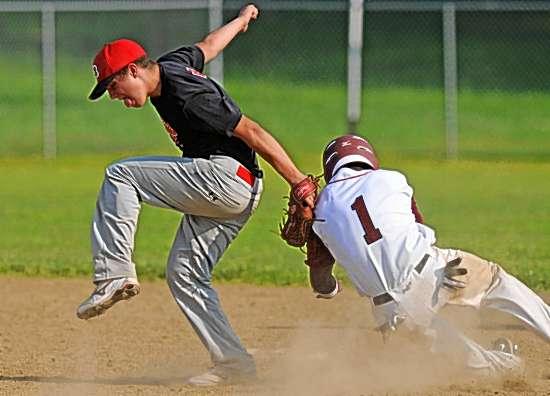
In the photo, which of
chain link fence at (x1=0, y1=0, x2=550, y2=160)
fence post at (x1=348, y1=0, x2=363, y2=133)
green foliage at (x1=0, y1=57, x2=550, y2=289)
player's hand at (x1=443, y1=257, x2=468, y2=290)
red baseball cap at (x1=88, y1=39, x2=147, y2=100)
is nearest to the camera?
player's hand at (x1=443, y1=257, x2=468, y2=290)

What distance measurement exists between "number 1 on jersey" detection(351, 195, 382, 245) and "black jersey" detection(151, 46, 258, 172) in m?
0.84

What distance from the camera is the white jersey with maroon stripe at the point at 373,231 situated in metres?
5.85

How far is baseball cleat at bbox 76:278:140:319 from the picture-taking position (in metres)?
6.31

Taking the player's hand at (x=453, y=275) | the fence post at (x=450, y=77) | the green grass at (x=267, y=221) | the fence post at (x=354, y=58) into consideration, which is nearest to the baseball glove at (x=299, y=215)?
the player's hand at (x=453, y=275)

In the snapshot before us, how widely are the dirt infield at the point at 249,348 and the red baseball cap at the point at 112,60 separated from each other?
1579 mm

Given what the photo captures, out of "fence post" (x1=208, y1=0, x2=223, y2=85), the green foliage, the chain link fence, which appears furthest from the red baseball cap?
"fence post" (x1=208, y1=0, x2=223, y2=85)

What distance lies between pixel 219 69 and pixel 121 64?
16.5 metres

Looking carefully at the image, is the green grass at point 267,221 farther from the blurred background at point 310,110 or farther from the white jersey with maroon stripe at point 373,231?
the white jersey with maroon stripe at point 373,231

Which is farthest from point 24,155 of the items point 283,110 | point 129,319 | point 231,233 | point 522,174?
point 231,233

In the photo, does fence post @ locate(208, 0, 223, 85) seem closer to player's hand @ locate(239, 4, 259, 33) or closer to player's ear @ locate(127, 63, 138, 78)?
player's hand @ locate(239, 4, 259, 33)

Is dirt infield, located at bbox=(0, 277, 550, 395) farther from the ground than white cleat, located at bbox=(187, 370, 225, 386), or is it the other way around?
white cleat, located at bbox=(187, 370, 225, 386)

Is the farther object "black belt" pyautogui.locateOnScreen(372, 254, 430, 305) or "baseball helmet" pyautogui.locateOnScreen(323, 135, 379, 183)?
"baseball helmet" pyautogui.locateOnScreen(323, 135, 379, 183)

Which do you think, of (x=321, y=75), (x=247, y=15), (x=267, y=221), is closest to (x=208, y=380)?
(x=247, y=15)

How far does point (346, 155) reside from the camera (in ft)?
20.0
